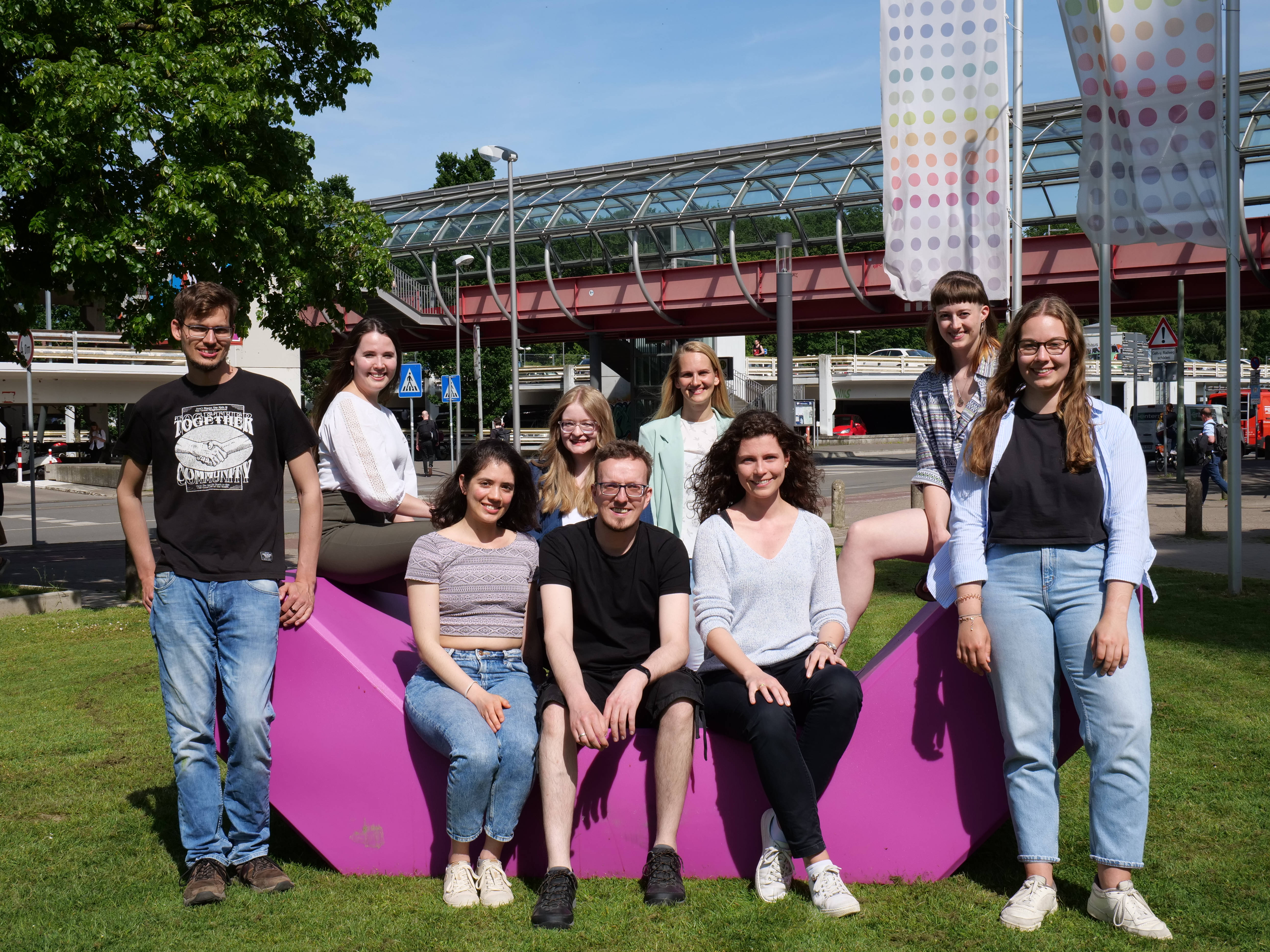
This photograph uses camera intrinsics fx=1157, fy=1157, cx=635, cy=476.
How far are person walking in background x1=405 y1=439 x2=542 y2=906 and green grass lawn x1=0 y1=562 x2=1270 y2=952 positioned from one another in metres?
0.24

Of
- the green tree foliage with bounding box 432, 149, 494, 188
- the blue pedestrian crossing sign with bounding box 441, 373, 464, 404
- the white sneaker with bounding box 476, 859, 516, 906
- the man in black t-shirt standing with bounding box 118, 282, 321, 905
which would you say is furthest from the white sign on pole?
the green tree foliage with bounding box 432, 149, 494, 188

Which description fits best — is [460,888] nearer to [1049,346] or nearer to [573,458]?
[573,458]

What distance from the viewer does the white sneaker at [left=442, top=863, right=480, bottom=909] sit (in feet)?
12.0

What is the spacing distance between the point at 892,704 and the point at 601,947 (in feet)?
4.06

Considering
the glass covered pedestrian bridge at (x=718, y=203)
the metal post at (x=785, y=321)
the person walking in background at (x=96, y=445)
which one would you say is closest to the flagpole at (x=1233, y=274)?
the metal post at (x=785, y=321)

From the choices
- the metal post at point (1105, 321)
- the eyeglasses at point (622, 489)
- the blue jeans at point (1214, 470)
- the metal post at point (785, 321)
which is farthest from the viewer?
the blue jeans at point (1214, 470)

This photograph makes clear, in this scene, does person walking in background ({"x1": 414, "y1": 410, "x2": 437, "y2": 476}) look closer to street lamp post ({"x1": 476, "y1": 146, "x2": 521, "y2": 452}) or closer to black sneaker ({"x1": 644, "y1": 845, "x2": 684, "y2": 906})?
street lamp post ({"x1": 476, "y1": 146, "x2": 521, "y2": 452})

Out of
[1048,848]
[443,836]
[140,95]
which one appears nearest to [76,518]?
[140,95]

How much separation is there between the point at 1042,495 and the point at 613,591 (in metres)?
1.42

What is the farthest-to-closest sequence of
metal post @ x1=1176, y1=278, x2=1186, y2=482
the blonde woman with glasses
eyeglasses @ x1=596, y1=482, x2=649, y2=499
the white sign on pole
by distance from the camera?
metal post @ x1=1176, y1=278, x2=1186, y2=482, the white sign on pole, the blonde woman with glasses, eyeglasses @ x1=596, y1=482, x2=649, y2=499

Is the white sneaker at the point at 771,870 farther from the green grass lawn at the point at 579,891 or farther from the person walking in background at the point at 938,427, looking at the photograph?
the person walking in background at the point at 938,427

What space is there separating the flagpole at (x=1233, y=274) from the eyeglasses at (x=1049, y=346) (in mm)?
5627

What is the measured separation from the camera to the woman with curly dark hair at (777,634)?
11.8 ft

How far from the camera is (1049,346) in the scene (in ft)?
11.7
